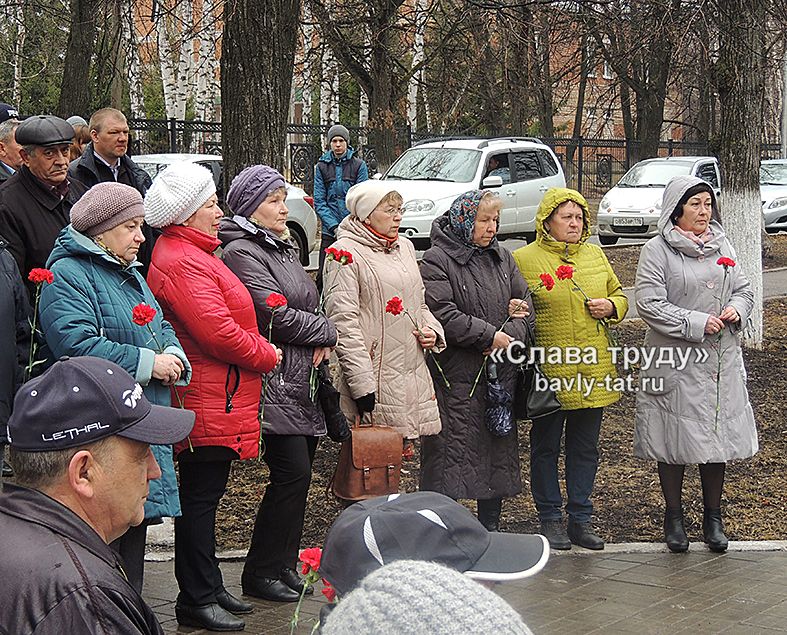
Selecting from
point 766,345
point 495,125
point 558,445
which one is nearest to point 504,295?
point 558,445

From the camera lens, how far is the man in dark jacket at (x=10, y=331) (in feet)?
16.8

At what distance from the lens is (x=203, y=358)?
5441 millimetres

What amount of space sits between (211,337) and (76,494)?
8.41 ft

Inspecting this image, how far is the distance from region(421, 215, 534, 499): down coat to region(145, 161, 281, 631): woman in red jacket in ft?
5.05

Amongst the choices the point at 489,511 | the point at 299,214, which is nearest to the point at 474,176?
the point at 299,214

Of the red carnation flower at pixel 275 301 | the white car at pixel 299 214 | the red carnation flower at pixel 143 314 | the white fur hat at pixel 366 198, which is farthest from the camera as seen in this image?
the white car at pixel 299 214

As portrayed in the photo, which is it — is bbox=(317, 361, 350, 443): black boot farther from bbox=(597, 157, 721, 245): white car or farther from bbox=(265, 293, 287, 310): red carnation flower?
bbox=(597, 157, 721, 245): white car

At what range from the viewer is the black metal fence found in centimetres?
2458

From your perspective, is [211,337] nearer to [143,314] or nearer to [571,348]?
[143,314]

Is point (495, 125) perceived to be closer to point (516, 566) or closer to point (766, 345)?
point (766, 345)

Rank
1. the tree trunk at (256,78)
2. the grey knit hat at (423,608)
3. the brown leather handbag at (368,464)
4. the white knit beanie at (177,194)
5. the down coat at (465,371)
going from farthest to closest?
the tree trunk at (256,78) < the down coat at (465,371) < the brown leather handbag at (368,464) < the white knit beanie at (177,194) < the grey knit hat at (423,608)

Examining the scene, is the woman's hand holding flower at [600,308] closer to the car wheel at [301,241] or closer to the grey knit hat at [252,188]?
the grey knit hat at [252,188]

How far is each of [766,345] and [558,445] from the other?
22.2 feet

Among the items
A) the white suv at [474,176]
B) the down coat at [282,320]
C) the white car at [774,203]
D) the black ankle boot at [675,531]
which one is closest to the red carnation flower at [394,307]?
the down coat at [282,320]
